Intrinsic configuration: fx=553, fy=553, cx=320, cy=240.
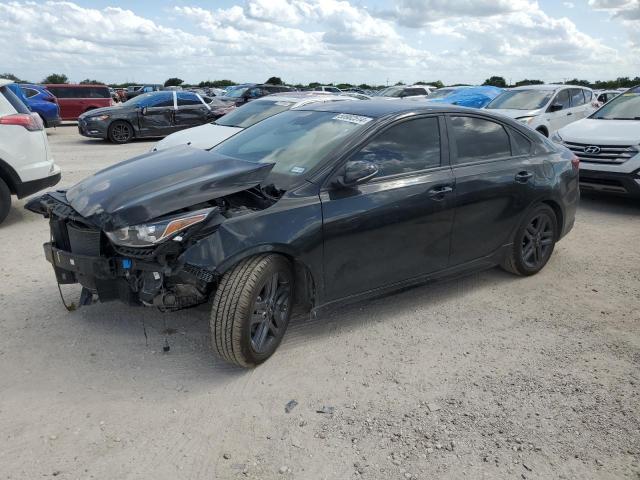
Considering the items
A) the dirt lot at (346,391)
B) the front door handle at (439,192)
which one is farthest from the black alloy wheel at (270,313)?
the front door handle at (439,192)

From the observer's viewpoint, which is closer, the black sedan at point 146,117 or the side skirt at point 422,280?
the side skirt at point 422,280

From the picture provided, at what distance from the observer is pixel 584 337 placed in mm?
4094

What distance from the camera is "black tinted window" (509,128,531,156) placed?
16.1 ft

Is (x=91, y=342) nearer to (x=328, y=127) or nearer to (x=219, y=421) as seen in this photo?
(x=219, y=421)

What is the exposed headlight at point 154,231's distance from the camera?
3.23 metres

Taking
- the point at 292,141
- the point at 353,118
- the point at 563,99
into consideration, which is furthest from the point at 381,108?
the point at 563,99

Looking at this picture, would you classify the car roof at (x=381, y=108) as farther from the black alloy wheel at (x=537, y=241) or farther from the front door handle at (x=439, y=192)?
the black alloy wheel at (x=537, y=241)

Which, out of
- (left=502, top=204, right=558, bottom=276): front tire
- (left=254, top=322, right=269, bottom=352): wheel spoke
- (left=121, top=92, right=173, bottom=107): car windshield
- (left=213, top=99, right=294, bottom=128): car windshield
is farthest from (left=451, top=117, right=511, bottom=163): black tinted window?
(left=121, top=92, right=173, bottom=107): car windshield

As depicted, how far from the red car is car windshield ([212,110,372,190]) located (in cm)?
2016

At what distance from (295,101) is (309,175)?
5646 mm

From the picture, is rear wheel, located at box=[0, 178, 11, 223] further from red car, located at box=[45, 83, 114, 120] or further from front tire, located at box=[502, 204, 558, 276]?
red car, located at box=[45, 83, 114, 120]

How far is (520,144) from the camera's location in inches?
195

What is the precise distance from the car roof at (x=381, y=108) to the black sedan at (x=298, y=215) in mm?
25

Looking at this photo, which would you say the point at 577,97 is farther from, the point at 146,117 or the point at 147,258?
the point at 147,258
